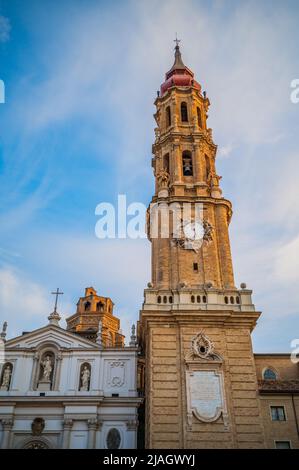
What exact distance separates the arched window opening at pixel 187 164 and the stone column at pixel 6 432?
66.0 feet

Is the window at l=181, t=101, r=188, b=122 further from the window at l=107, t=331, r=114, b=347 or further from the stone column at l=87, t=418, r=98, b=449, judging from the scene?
the window at l=107, t=331, r=114, b=347

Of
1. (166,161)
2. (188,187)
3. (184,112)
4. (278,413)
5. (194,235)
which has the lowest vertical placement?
(278,413)

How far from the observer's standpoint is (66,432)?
2680 cm

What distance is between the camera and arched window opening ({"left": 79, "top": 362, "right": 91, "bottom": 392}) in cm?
2834

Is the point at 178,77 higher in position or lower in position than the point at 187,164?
higher

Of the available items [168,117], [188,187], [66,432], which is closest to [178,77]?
[168,117]

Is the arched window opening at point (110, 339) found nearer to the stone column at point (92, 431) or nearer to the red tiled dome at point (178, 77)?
the stone column at point (92, 431)

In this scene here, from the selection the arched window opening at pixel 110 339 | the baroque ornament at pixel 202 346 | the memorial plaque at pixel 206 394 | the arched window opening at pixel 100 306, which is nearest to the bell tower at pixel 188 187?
the baroque ornament at pixel 202 346

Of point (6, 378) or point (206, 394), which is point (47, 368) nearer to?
point (6, 378)

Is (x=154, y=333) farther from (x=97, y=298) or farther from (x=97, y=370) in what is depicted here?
(x=97, y=298)

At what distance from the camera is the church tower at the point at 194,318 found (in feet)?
75.9

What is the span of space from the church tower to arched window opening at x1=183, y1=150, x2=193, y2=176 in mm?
78

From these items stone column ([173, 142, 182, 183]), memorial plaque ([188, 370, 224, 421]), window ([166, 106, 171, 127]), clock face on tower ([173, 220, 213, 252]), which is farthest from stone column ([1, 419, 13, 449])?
window ([166, 106, 171, 127])

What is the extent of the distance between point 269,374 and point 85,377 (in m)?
11.6
